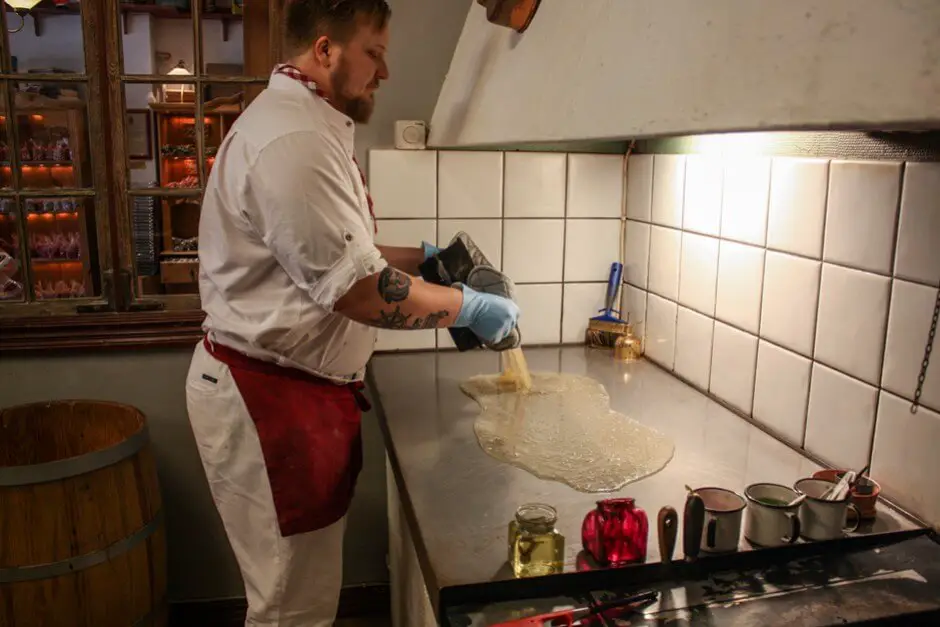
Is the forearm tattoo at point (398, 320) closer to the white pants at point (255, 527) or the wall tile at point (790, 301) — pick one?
the white pants at point (255, 527)

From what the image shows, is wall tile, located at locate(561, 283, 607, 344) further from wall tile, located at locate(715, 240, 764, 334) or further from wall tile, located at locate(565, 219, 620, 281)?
wall tile, located at locate(715, 240, 764, 334)

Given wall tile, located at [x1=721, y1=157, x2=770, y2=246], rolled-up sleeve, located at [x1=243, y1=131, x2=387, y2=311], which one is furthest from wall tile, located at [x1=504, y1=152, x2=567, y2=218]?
rolled-up sleeve, located at [x1=243, y1=131, x2=387, y2=311]

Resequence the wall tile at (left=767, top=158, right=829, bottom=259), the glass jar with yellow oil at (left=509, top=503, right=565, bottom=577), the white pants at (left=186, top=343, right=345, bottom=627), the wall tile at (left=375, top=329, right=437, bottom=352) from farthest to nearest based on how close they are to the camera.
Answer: the wall tile at (left=375, top=329, right=437, bottom=352) < the white pants at (left=186, top=343, right=345, bottom=627) < the wall tile at (left=767, top=158, right=829, bottom=259) < the glass jar with yellow oil at (left=509, top=503, right=565, bottom=577)

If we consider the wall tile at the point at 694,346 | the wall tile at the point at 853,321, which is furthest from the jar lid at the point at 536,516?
the wall tile at the point at 694,346

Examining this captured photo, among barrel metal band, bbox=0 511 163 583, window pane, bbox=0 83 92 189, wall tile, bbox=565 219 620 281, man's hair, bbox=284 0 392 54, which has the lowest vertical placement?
barrel metal band, bbox=0 511 163 583

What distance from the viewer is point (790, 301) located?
1439 millimetres

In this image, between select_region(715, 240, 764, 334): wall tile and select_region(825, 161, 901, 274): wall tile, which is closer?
select_region(825, 161, 901, 274): wall tile

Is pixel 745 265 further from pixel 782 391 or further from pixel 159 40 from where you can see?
pixel 159 40

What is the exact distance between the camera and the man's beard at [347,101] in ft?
4.73

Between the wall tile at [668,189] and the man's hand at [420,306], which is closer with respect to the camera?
the man's hand at [420,306]

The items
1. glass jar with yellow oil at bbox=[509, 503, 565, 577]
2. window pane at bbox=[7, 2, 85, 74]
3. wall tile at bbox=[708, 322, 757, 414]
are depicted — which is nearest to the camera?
glass jar with yellow oil at bbox=[509, 503, 565, 577]

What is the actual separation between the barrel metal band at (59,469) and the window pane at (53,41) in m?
1.00

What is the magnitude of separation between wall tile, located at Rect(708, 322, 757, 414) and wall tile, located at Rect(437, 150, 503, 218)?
70cm

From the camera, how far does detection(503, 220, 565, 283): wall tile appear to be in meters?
2.11
